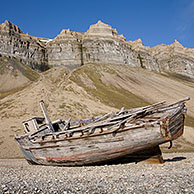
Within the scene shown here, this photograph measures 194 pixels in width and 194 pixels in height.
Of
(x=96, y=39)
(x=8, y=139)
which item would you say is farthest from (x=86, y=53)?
(x=8, y=139)

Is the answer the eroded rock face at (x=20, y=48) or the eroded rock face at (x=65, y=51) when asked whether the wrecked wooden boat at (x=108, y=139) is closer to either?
the eroded rock face at (x=65, y=51)

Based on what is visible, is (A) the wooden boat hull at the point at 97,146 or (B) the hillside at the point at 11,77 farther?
(B) the hillside at the point at 11,77

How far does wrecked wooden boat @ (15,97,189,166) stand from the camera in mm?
10258

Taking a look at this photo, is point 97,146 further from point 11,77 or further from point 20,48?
point 20,48

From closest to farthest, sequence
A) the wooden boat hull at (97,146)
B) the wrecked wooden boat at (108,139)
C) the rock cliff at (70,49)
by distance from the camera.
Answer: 1. the wrecked wooden boat at (108,139)
2. the wooden boat hull at (97,146)
3. the rock cliff at (70,49)

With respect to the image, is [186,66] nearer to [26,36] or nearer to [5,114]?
[26,36]

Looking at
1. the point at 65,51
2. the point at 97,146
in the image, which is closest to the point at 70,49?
the point at 65,51

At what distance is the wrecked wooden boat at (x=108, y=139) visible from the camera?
10.3m

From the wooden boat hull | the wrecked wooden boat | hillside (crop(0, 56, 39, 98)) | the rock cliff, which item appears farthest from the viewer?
the rock cliff

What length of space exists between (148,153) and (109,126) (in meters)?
3.19

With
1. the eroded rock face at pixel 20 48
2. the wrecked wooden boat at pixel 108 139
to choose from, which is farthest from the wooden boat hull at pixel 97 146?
the eroded rock face at pixel 20 48

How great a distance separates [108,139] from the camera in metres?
11.2

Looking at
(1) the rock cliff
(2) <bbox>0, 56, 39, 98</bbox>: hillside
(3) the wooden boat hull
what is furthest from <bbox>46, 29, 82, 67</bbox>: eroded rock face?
(3) the wooden boat hull

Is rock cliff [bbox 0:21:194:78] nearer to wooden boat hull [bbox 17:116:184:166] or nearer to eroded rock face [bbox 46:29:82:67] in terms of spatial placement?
eroded rock face [bbox 46:29:82:67]
